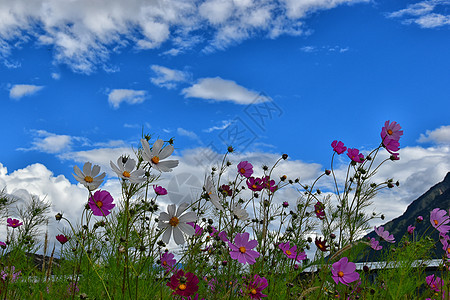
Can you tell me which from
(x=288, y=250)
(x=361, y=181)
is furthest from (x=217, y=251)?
(x=361, y=181)

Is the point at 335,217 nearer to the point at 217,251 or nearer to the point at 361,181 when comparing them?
the point at 361,181

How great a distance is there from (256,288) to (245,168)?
0.87 meters

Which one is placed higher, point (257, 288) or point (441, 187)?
point (441, 187)

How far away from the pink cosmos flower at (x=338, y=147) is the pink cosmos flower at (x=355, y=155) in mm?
38

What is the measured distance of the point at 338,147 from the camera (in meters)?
2.54

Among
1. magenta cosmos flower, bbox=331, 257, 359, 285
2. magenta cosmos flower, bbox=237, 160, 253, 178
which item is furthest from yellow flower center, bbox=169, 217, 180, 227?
magenta cosmos flower, bbox=237, 160, 253, 178

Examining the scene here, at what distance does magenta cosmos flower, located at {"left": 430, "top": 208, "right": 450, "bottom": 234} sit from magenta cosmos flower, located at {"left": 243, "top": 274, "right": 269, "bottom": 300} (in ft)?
4.24

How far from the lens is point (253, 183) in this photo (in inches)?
104

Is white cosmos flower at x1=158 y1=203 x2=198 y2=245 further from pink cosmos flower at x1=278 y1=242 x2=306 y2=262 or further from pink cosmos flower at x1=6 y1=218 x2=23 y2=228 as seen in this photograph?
pink cosmos flower at x1=6 y1=218 x2=23 y2=228

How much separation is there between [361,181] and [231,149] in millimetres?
898

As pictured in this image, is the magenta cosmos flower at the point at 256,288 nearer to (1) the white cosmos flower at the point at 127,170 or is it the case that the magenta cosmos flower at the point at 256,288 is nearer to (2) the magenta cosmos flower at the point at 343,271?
(2) the magenta cosmos flower at the point at 343,271

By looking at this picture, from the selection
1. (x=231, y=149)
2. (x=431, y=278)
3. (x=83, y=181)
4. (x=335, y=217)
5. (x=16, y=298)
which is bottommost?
(x=16, y=298)

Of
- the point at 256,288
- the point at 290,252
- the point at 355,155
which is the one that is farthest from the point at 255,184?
the point at 256,288

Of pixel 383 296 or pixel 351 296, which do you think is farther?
pixel 383 296
